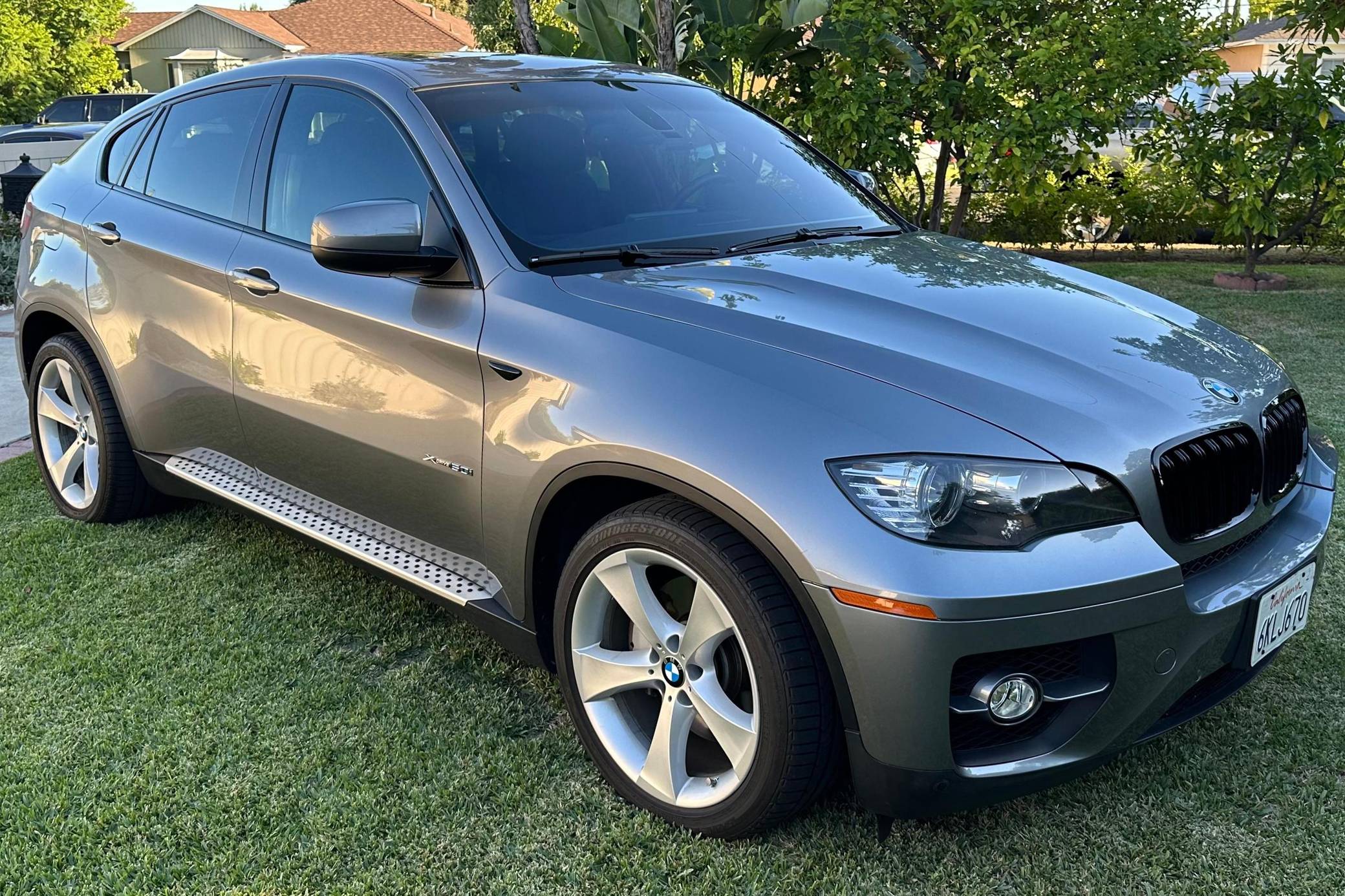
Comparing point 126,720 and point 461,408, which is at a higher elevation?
point 461,408

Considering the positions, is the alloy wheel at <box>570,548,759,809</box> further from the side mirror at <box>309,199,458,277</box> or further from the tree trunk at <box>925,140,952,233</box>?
the tree trunk at <box>925,140,952,233</box>

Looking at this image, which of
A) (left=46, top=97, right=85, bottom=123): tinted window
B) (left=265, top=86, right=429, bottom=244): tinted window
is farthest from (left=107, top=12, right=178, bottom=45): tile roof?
(left=265, top=86, right=429, bottom=244): tinted window

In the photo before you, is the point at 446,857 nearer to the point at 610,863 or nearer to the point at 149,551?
the point at 610,863

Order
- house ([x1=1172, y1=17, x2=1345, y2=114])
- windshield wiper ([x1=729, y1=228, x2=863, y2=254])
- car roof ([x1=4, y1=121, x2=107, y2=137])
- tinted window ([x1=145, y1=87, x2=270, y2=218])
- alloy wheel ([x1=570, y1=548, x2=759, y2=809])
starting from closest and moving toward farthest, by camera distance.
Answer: alloy wheel ([x1=570, y1=548, x2=759, y2=809]) < windshield wiper ([x1=729, y1=228, x2=863, y2=254]) < tinted window ([x1=145, y1=87, x2=270, y2=218]) < house ([x1=1172, y1=17, x2=1345, y2=114]) < car roof ([x1=4, y1=121, x2=107, y2=137])

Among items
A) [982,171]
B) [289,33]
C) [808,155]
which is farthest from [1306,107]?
[289,33]

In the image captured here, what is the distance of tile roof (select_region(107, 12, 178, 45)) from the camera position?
43344 mm

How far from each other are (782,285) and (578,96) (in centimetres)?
111

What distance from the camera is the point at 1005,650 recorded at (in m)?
2.20

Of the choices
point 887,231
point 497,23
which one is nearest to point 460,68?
point 887,231

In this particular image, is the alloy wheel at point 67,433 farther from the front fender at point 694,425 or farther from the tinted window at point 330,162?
the front fender at point 694,425

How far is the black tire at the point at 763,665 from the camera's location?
2346 millimetres

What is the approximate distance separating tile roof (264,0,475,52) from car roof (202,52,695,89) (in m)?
36.6

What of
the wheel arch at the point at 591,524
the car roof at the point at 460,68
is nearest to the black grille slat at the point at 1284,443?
the wheel arch at the point at 591,524

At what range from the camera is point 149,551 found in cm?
437
